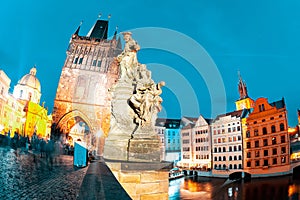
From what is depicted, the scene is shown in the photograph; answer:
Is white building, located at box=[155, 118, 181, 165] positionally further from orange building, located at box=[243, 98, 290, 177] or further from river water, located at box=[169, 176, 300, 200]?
river water, located at box=[169, 176, 300, 200]

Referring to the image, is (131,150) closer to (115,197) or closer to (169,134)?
(115,197)

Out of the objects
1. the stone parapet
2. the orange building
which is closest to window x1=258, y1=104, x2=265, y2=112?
the orange building

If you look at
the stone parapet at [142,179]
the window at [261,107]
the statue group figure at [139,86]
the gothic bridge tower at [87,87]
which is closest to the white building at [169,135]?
the gothic bridge tower at [87,87]

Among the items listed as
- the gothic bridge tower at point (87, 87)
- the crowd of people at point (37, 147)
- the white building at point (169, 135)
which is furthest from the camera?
the white building at point (169, 135)

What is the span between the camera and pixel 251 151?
25.6 meters

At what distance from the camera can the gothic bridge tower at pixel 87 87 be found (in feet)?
114

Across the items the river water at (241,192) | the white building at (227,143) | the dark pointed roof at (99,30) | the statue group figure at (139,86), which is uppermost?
the dark pointed roof at (99,30)

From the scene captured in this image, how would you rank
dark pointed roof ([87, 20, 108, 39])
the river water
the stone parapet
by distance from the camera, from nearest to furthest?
the stone parapet < the river water < dark pointed roof ([87, 20, 108, 39])

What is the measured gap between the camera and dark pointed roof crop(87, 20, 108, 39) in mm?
46750

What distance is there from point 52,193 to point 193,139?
33.2 meters

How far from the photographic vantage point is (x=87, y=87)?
38438 mm

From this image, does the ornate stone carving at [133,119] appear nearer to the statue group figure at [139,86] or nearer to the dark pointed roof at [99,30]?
the statue group figure at [139,86]

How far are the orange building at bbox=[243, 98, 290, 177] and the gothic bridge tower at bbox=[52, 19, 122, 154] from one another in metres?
20.4

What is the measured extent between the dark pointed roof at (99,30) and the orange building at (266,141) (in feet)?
113
